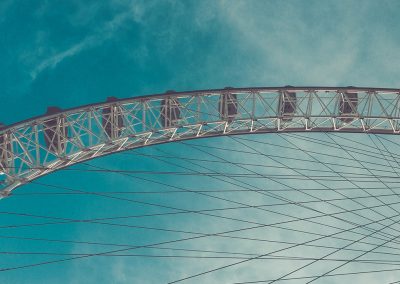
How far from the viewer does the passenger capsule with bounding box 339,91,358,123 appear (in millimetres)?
29750

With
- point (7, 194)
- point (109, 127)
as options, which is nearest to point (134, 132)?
point (109, 127)

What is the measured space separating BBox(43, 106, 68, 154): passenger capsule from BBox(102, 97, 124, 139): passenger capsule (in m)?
1.64

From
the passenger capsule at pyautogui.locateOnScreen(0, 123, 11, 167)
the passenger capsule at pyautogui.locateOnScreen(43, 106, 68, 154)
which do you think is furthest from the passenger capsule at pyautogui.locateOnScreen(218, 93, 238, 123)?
the passenger capsule at pyautogui.locateOnScreen(0, 123, 11, 167)

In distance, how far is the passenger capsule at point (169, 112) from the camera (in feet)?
95.1

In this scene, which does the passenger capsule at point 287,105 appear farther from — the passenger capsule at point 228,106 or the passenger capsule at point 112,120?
the passenger capsule at point 112,120

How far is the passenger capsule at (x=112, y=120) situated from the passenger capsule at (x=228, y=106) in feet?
14.4

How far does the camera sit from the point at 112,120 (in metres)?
A: 27.9

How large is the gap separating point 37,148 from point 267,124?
9.76 m

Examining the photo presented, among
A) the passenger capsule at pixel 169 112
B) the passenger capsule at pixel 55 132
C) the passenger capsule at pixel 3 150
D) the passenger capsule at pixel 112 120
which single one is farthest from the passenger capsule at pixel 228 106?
the passenger capsule at pixel 3 150

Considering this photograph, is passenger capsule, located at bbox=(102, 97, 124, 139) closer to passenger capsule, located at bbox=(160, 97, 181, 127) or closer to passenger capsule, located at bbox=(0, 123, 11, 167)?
passenger capsule, located at bbox=(160, 97, 181, 127)

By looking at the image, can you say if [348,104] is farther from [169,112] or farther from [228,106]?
[169,112]

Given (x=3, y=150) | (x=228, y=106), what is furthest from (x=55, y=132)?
(x=228, y=106)

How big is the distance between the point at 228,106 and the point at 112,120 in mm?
5004

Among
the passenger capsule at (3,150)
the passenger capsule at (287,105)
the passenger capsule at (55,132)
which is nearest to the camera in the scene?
the passenger capsule at (3,150)
